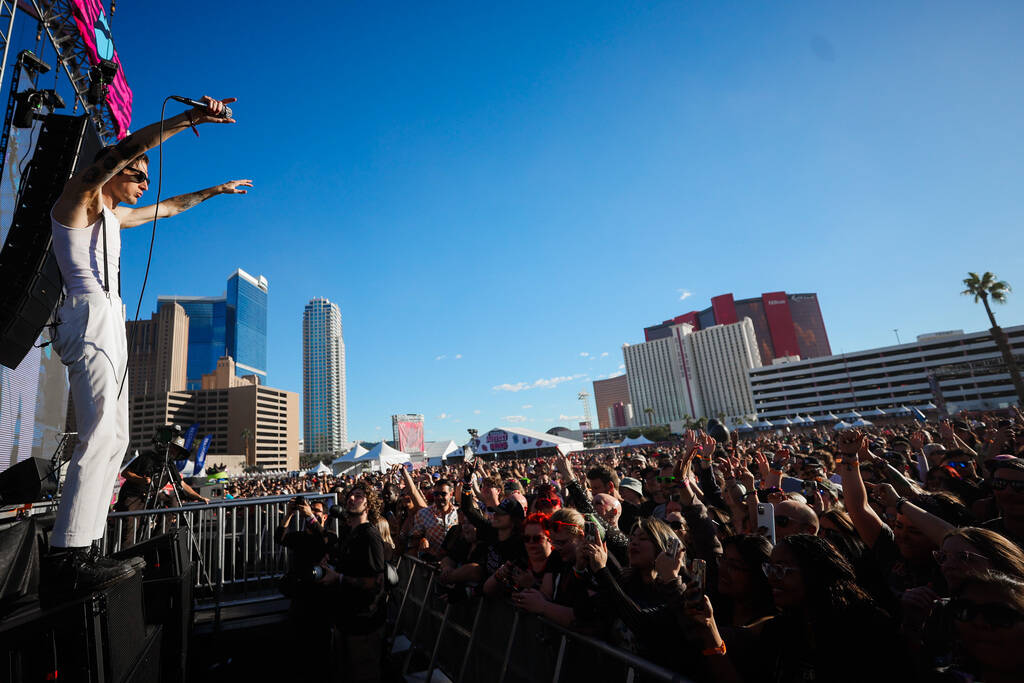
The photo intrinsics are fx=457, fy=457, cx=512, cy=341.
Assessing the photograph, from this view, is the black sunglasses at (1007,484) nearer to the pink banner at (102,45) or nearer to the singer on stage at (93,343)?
the singer on stage at (93,343)

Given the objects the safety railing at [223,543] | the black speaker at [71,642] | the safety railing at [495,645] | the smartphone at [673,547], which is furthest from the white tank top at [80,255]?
the safety railing at [223,543]

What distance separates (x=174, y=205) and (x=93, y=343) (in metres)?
1.58

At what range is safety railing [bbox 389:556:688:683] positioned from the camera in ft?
8.67

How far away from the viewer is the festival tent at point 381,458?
89.7 ft

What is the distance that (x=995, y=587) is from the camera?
5.66 ft

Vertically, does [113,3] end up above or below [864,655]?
above

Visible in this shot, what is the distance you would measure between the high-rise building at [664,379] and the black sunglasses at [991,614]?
155 meters

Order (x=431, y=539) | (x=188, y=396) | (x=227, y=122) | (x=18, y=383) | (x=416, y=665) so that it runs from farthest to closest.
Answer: (x=188, y=396), (x=18, y=383), (x=431, y=539), (x=416, y=665), (x=227, y=122)

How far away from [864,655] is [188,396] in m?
156

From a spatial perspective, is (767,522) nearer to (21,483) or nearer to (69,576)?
(69,576)

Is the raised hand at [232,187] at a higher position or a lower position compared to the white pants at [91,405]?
higher

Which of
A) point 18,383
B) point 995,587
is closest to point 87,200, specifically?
point 995,587

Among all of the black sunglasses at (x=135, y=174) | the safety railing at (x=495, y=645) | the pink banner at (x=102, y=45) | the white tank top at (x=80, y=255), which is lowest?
the safety railing at (x=495, y=645)

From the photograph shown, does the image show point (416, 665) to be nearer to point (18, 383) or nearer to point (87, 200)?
point (87, 200)
